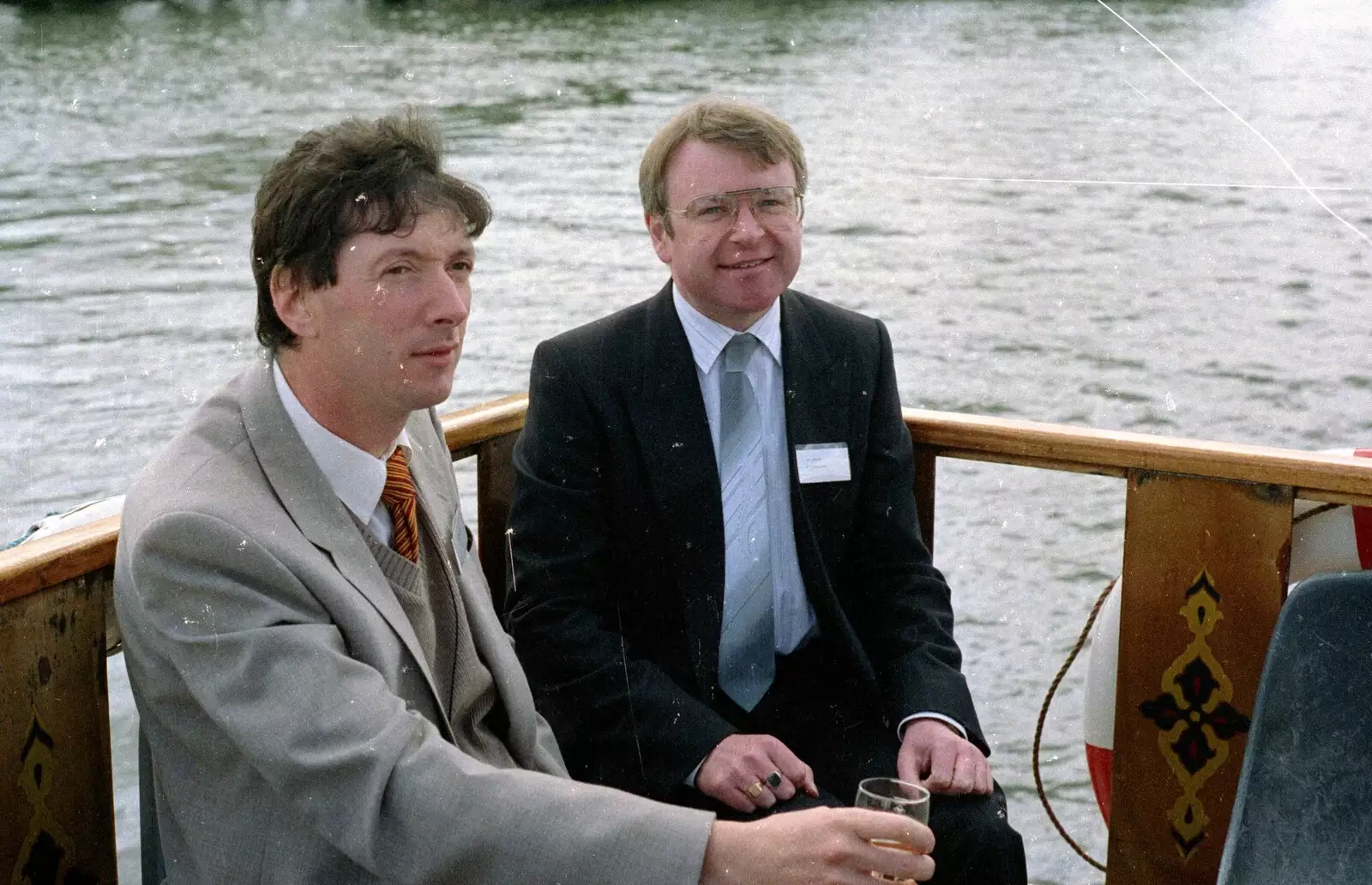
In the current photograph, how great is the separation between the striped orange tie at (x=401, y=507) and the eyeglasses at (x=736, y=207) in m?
0.72

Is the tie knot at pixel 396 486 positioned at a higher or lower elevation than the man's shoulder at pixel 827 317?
higher

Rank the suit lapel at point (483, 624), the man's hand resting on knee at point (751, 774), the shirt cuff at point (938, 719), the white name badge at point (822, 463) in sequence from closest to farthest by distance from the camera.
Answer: the suit lapel at point (483, 624) < the man's hand resting on knee at point (751, 774) < the shirt cuff at point (938, 719) < the white name badge at point (822, 463)

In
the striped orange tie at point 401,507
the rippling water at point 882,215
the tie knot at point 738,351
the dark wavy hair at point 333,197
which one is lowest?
the rippling water at point 882,215

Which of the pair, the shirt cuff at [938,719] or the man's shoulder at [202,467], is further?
the shirt cuff at [938,719]

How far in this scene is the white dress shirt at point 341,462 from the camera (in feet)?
5.03

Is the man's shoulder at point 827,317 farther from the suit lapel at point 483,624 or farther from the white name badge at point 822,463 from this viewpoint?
the suit lapel at point 483,624

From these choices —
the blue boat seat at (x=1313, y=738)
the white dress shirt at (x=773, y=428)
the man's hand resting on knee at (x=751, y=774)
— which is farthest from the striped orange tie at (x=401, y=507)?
the blue boat seat at (x=1313, y=738)

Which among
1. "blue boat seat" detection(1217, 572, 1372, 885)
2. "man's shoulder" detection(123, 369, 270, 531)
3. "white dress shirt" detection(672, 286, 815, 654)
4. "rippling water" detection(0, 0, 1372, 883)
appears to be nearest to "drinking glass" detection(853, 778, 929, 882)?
"blue boat seat" detection(1217, 572, 1372, 885)

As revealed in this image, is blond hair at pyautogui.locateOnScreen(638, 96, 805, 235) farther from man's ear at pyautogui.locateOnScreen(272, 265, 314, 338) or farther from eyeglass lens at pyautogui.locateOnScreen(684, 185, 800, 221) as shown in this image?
man's ear at pyautogui.locateOnScreen(272, 265, 314, 338)

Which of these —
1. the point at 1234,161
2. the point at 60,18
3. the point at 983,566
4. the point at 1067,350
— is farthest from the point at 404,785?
the point at 60,18

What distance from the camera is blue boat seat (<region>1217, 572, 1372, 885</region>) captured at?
65.2 inches

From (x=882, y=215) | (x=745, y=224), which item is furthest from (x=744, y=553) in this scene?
(x=882, y=215)

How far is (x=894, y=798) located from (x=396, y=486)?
0.57 m

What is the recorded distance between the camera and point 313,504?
1.48 m
